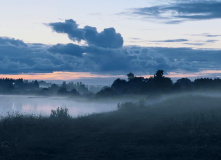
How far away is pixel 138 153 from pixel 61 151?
18.5ft

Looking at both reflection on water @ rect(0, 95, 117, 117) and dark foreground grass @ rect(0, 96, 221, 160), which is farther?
reflection on water @ rect(0, 95, 117, 117)

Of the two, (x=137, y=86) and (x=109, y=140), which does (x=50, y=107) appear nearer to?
(x=137, y=86)

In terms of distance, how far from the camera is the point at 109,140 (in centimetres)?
2502

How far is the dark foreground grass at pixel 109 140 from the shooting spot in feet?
64.6

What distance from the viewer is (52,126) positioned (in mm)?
30344

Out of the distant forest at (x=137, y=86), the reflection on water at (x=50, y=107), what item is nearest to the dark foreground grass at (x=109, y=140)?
the reflection on water at (x=50, y=107)

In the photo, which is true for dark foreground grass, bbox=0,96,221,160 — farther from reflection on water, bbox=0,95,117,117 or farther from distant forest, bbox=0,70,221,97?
A: distant forest, bbox=0,70,221,97

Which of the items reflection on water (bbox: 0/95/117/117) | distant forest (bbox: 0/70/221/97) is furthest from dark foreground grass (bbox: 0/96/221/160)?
distant forest (bbox: 0/70/221/97)

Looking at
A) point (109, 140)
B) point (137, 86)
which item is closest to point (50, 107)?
point (137, 86)

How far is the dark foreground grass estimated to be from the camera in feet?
64.6

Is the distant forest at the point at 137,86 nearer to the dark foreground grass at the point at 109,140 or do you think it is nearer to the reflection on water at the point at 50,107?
the reflection on water at the point at 50,107

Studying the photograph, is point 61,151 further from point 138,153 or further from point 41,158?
point 138,153

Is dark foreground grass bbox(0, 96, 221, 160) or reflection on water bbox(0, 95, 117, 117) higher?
dark foreground grass bbox(0, 96, 221, 160)

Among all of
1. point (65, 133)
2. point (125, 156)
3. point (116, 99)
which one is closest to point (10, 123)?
point (65, 133)
